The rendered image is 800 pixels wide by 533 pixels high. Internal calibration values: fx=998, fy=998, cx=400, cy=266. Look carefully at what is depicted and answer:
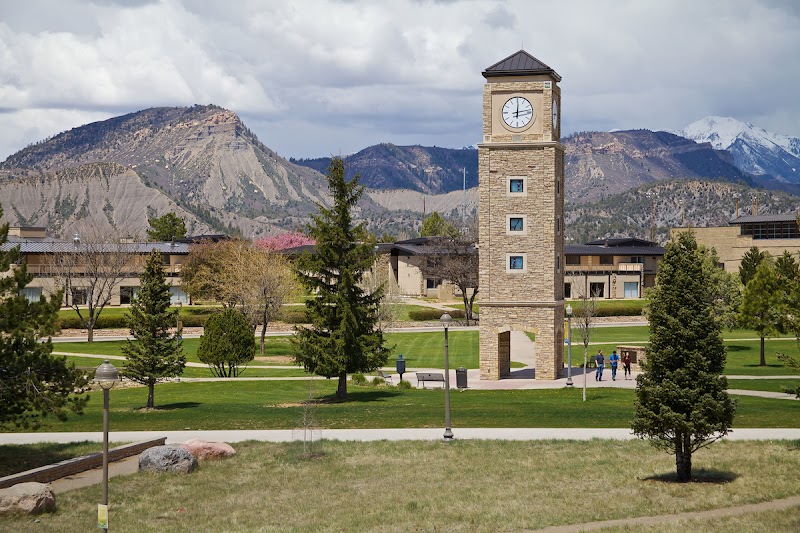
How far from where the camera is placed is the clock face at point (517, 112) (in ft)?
161

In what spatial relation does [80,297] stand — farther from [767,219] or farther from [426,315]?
[767,219]

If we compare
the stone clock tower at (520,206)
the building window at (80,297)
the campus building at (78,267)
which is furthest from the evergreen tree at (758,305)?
the building window at (80,297)

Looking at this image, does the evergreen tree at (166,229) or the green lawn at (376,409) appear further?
the evergreen tree at (166,229)

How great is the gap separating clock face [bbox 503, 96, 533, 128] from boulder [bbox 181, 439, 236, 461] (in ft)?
87.6

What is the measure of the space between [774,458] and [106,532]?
1705cm

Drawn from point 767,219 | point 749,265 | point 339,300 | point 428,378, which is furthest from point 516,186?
point 767,219

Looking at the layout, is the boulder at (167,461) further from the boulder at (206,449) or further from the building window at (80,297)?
the building window at (80,297)

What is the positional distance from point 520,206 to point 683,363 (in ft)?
85.7

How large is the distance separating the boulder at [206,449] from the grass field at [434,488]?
31 cm

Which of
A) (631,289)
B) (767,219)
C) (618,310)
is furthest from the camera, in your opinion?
(631,289)

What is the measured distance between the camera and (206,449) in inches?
1076

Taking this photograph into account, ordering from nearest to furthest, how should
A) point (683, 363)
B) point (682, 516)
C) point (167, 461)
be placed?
1. point (682, 516)
2. point (683, 363)
3. point (167, 461)

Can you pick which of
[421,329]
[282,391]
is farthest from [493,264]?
[421,329]

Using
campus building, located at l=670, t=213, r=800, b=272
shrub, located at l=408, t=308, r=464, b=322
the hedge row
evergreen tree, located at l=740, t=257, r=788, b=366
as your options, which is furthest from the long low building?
evergreen tree, located at l=740, t=257, r=788, b=366
